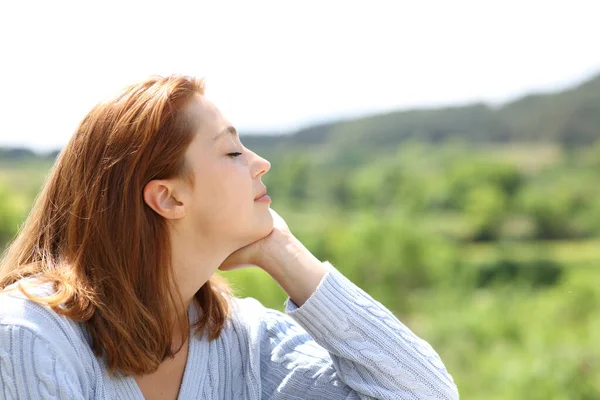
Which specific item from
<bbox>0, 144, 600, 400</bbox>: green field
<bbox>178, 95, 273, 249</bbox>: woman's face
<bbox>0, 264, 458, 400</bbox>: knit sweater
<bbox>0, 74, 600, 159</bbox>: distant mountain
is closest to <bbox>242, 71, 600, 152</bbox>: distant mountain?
<bbox>0, 74, 600, 159</bbox>: distant mountain

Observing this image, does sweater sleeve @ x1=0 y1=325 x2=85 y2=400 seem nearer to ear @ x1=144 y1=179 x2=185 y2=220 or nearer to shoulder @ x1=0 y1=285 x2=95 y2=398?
shoulder @ x1=0 y1=285 x2=95 y2=398

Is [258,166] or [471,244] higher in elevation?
[258,166]

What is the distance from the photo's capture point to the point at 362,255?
11.7 metres

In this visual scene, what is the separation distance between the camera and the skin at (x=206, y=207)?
1.11 m

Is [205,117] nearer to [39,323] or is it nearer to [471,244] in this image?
[39,323]

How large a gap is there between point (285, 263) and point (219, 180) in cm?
19

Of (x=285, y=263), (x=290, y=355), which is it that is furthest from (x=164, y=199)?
(x=290, y=355)

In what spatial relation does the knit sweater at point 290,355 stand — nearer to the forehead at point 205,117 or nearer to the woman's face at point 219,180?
the woman's face at point 219,180

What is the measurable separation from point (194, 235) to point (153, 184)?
0.11 meters

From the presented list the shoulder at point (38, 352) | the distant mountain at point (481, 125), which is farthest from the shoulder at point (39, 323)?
the distant mountain at point (481, 125)

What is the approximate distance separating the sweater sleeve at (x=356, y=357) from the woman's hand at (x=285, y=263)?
0.02 meters

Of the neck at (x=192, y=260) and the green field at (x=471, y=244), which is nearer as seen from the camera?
the neck at (x=192, y=260)

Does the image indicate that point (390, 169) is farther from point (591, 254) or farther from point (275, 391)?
point (275, 391)

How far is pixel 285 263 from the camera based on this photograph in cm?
123
